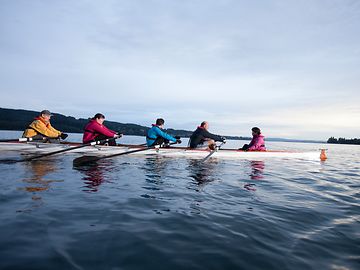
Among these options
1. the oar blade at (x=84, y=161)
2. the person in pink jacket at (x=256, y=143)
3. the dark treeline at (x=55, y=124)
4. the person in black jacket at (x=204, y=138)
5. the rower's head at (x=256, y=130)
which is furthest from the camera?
the dark treeline at (x=55, y=124)

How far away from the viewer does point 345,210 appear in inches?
249

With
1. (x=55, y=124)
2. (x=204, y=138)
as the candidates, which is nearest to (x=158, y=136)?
(x=204, y=138)

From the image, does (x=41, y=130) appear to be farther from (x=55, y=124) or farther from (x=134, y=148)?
(x=55, y=124)

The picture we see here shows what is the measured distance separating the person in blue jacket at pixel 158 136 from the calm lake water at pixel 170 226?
7.88m

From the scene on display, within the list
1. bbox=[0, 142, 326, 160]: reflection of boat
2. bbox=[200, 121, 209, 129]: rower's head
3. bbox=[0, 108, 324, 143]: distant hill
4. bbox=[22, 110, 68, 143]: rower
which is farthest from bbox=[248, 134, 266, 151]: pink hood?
bbox=[0, 108, 324, 143]: distant hill

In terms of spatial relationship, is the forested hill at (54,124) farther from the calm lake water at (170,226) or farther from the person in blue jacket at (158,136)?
the calm lake water at (170,226)

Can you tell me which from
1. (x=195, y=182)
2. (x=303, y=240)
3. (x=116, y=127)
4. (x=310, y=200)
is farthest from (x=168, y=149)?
(x=116, y=127)

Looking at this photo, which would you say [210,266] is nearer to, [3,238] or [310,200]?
[3,238]

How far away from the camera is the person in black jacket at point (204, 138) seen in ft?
54.1

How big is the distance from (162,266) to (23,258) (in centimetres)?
179

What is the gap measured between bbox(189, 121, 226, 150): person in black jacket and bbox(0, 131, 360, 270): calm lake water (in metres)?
8.22

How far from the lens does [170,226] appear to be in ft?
15.4

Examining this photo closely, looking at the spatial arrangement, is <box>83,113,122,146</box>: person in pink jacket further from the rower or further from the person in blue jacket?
the rower

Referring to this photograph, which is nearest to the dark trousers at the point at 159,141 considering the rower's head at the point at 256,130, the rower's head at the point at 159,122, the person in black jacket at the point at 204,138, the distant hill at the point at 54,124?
the rower's head at the point at 159,122
